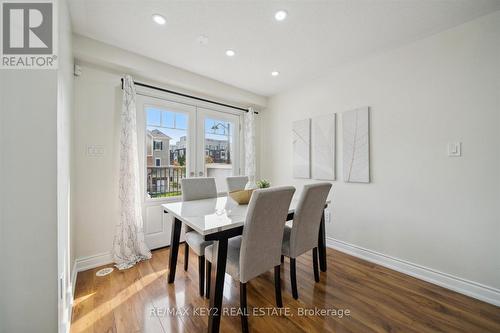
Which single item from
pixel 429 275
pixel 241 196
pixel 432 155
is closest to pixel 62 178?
pixel 241 196

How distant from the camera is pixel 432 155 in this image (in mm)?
2027

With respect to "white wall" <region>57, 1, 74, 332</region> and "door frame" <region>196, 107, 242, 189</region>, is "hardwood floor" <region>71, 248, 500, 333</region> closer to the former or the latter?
"white wall" <region>57, 1, 74, 332</region>

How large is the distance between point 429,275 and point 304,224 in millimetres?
1490

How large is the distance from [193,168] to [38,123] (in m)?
2.19

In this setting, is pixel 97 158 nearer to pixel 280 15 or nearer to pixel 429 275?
pixel 280 15

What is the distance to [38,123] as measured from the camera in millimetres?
996

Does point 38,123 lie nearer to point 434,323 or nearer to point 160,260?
point 160,260

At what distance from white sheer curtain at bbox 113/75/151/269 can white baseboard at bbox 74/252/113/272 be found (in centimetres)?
10

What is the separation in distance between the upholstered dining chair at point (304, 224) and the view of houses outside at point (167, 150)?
1.92 meters

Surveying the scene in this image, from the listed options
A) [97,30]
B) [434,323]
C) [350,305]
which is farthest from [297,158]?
[97,30]

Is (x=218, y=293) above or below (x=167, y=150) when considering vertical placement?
below

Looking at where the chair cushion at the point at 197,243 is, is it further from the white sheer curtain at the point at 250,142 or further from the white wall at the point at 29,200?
the white sheer curtain at the point at 250,142

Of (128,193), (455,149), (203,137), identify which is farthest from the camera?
(203,137)

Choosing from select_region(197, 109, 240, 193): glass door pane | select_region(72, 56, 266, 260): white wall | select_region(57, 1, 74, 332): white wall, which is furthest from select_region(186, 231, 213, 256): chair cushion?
select_region(197, 109, 240, 193): glass door pane
